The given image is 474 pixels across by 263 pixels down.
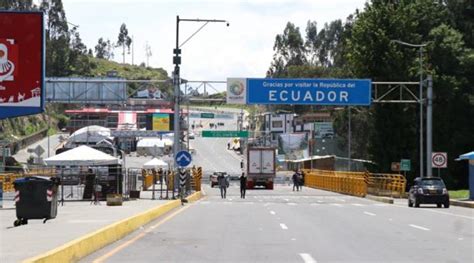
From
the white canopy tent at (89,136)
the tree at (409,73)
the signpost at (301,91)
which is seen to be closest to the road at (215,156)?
the white canopy tent at (89,136)

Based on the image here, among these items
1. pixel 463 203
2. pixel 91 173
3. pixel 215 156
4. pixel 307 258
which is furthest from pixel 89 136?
pixel 215 156

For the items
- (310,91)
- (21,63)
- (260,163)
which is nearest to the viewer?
(21,63)

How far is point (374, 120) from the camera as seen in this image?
6775cm

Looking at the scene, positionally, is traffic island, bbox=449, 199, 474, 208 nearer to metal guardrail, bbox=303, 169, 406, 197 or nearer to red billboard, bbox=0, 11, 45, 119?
metal guardrail, bbox=303, 169, 406, 197

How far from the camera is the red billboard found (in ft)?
A: 93.0

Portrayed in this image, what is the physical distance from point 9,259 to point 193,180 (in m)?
43.6

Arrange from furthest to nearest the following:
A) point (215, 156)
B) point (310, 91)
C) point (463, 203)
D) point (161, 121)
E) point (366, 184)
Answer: point (215, 156)
point (161, 121)
point (366, 184)
point (310, 91)
point (463, 203)

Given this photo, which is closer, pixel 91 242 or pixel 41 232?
pixel 91 242

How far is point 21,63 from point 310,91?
25.1 metres

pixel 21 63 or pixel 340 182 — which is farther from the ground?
pixel 21 63

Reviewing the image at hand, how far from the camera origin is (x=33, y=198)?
22109mm

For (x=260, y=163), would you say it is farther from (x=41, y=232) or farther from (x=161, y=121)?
(x=41, y=232)

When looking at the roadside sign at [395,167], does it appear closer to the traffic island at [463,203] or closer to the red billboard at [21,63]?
the traffic island at [463,203]

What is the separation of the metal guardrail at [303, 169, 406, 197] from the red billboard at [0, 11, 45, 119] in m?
29.8
